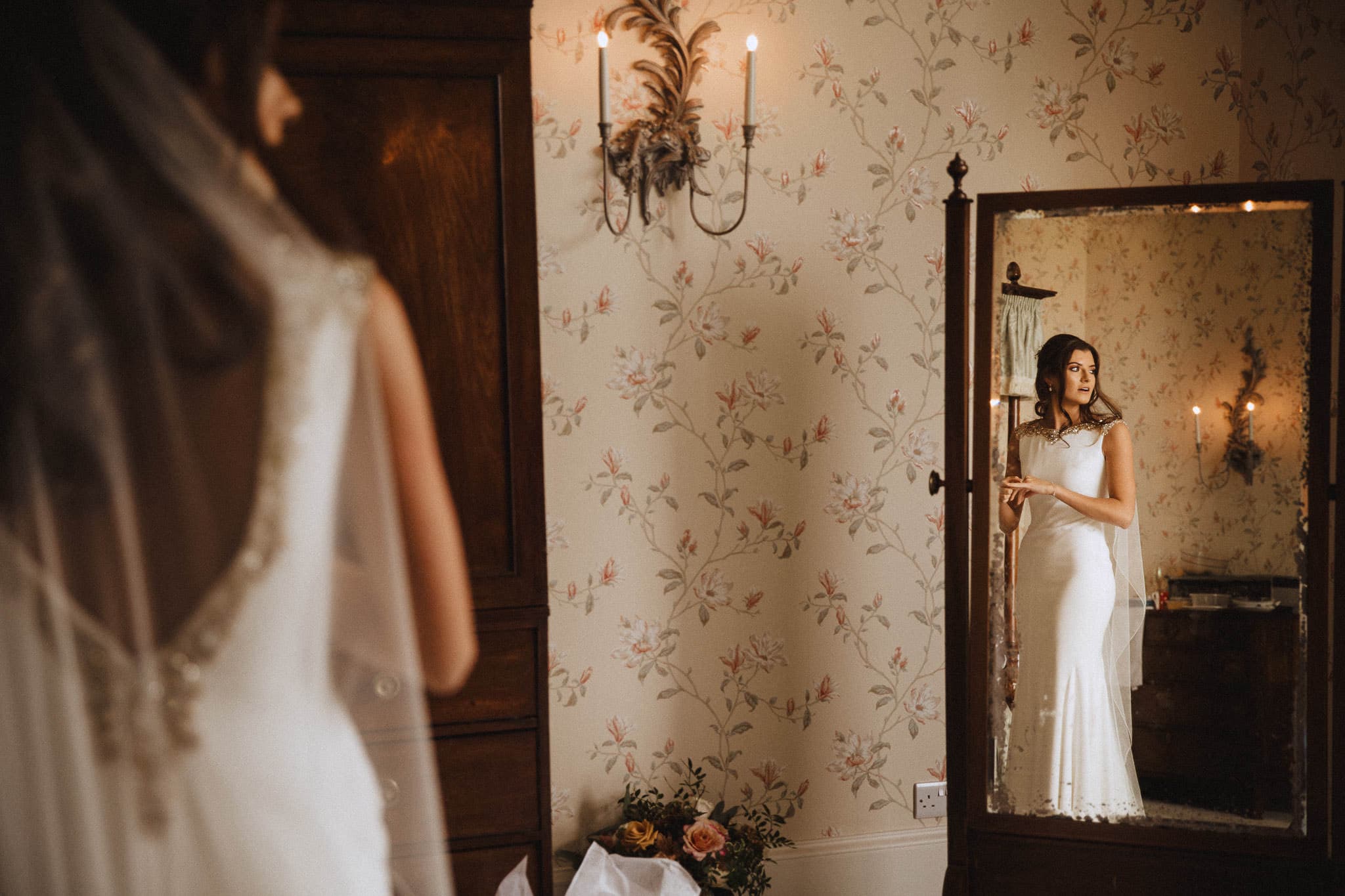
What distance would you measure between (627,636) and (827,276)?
100cm

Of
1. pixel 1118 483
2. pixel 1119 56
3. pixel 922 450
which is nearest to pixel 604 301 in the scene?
pixel 922 450

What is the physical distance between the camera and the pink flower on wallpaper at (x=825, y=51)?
2.21 meters

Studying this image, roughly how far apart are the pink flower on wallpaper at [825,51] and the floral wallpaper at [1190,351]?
27.8 inches

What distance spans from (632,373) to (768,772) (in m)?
1.05

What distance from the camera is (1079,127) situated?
7.64 ft

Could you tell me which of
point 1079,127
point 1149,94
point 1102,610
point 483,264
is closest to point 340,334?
point 483,264

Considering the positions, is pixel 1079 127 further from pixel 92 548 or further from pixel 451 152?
pixel 92 548

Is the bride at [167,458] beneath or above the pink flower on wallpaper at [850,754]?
above

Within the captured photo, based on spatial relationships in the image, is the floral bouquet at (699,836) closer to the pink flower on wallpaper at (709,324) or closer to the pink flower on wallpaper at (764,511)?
the pink flower on wallpaper at (764,511)

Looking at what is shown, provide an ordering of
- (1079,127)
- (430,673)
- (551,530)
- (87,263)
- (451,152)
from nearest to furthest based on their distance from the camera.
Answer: (87,263)
(430,673)
(451,152)
(551,530)
(1079,127)

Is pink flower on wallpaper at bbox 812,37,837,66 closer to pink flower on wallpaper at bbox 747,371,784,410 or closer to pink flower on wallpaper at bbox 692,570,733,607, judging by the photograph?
pink flower on wallpaper at bbox 747,371,784,410

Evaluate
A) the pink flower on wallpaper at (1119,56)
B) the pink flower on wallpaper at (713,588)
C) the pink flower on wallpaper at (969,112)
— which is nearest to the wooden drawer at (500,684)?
the pink flower on wallpaper at (713,588)

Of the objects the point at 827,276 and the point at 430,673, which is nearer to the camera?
the point at 430,673

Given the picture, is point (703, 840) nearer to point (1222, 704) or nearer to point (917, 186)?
point (1222, 704)
